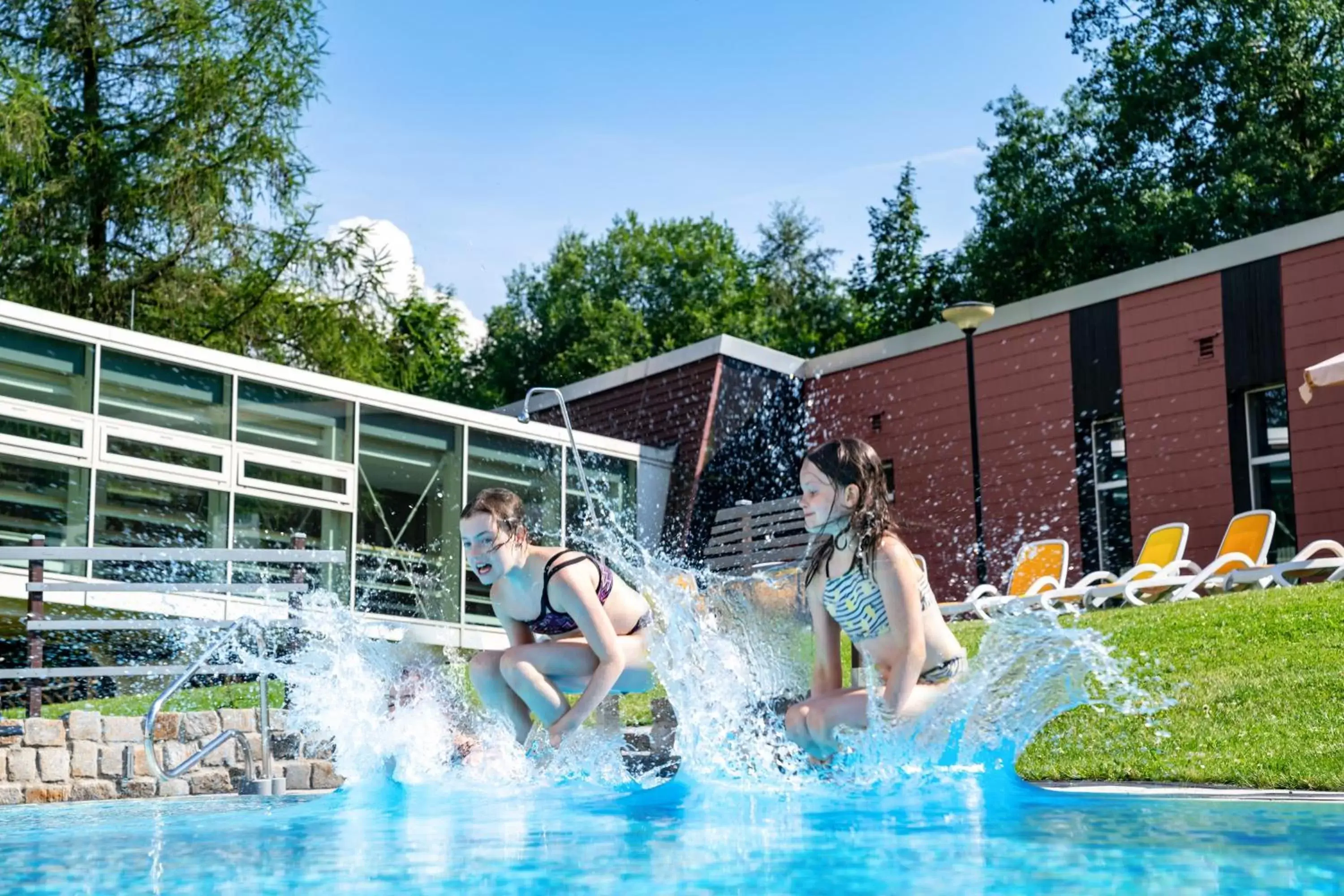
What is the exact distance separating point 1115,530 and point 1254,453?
168 centimetres

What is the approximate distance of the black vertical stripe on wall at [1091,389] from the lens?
48.6ft

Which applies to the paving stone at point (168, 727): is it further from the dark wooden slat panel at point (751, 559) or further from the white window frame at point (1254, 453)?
the white window frame at point (1254, 453)

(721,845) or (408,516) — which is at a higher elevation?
(408,516)

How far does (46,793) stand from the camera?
6.87 metres

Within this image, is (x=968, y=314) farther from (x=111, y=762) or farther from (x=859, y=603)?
(x=859, y=603)

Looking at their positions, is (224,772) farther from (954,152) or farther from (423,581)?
(954,152)

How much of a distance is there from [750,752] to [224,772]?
346 centimetres

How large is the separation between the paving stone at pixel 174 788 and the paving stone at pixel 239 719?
377 mm

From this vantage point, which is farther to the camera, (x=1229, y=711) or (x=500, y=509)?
(x=1229, y=711)

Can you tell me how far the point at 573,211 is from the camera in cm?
4034

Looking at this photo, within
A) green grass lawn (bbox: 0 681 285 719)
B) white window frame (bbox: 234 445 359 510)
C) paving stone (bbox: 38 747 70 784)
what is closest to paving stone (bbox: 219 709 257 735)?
paving stone (bbox: 38 747 70 784)

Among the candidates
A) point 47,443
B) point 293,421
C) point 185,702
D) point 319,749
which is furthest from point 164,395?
point 319,749

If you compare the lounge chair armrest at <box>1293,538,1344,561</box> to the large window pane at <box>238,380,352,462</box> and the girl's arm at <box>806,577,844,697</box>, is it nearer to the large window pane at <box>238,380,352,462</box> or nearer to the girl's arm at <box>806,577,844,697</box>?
the girl's arm at <box>806,577,844,697</box>

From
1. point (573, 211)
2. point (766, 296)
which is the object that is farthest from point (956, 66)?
point (573, 211)
